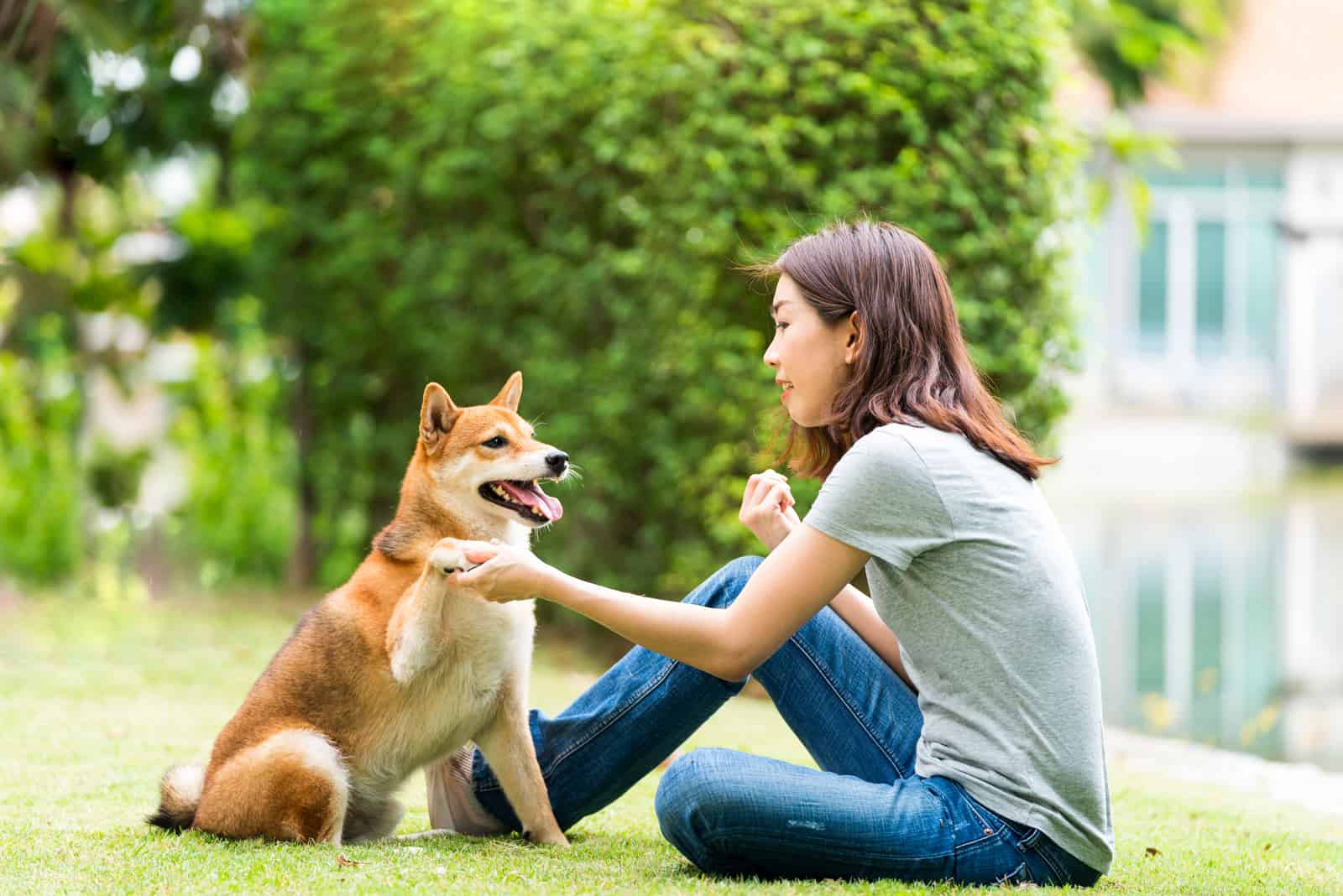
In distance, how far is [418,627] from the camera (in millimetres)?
3127

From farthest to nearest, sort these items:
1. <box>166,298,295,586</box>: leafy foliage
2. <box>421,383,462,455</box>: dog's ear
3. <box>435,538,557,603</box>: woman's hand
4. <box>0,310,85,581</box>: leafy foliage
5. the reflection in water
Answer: <box>166,298,295,586</box>: leafy foliage → <box>0,310,85,581</box>: leafy foliage → the reflection in water → <box>421,383,462,455</box>: dog's ear → <box>435,538,557,603</box>: woman's hand

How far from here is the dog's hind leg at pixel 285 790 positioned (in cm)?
317

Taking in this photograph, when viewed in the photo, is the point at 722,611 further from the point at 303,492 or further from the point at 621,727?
the point at 303,492

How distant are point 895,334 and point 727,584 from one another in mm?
763

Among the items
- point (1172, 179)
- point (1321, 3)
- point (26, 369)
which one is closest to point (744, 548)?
point (26, 369)

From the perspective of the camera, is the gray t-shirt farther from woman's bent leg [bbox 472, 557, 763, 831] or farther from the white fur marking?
the white fur marking

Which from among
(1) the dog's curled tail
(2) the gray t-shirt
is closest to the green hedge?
(2) the gray t-shirt

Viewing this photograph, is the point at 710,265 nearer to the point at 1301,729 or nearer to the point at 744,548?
the point at 744,548

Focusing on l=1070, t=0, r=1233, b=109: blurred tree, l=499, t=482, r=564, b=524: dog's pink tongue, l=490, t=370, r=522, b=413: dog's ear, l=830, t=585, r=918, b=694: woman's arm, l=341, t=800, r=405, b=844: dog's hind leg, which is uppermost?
l=1070, t=0, r=1233, b=109: blurred tree

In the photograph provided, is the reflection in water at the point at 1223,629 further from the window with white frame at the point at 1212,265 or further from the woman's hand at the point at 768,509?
the window with white frame at the point at 1212,265

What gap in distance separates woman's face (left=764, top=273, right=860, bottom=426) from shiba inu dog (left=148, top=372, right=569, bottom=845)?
68cm

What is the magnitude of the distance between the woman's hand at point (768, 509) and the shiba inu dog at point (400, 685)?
0.48 meters

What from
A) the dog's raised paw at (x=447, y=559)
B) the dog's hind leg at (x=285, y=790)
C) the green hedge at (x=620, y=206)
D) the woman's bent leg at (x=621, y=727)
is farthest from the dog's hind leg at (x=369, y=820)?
the green hedge at (x=620, y=206)

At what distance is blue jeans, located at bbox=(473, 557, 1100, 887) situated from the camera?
273 centimetres
